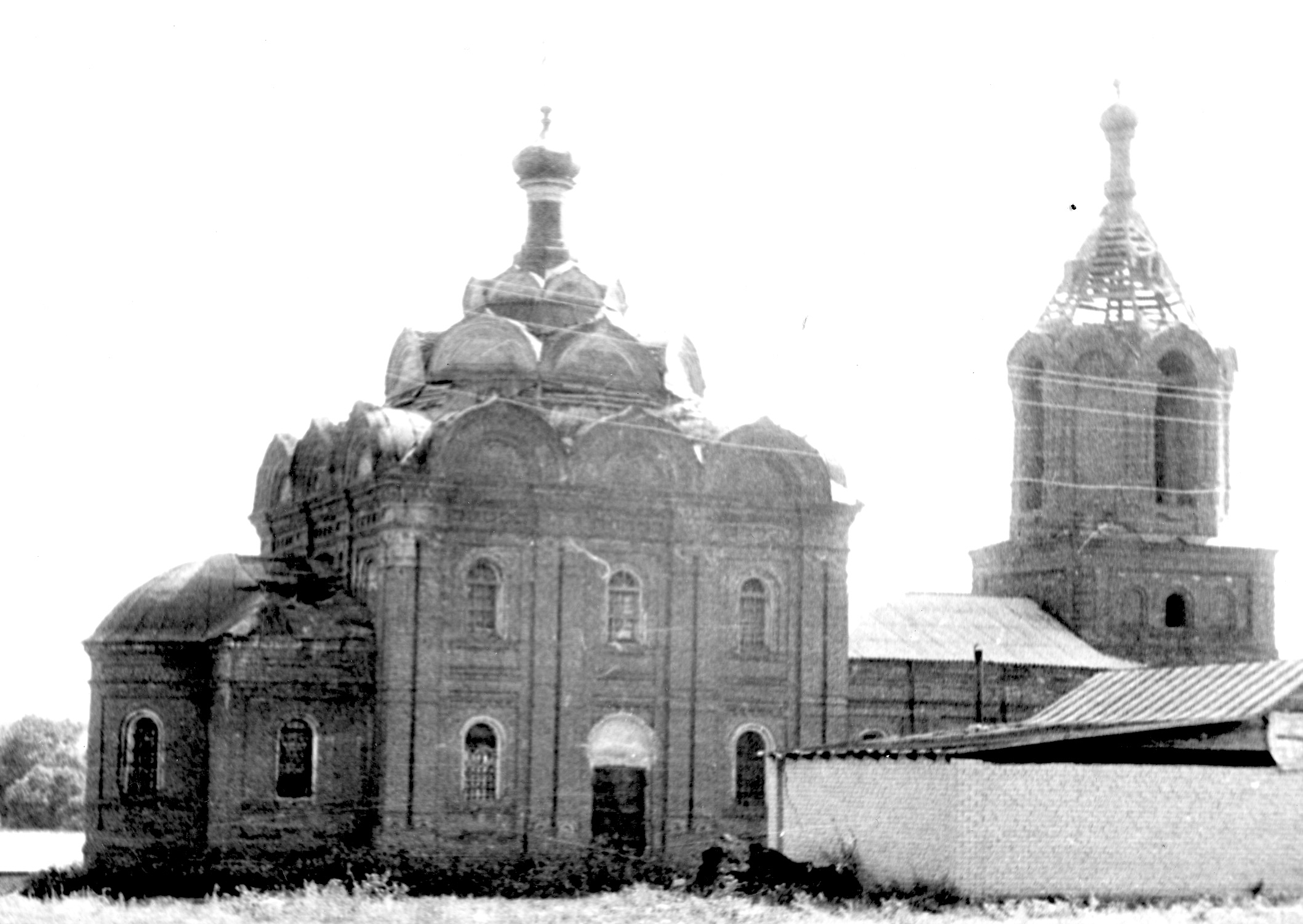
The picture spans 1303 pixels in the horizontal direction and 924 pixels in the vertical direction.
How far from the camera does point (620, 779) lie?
101 ft

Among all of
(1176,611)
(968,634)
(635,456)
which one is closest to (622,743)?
(635,456)

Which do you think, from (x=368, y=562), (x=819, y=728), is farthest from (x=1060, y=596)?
(x=368, y=562)

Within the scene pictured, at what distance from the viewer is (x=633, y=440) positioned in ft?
102

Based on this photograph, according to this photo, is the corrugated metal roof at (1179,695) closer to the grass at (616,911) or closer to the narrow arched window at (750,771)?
A: the grass at (616,911)

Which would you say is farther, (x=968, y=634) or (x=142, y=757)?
(x=968, y=634)

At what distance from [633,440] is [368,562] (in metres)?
4.04

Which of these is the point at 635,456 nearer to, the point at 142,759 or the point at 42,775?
the point at 142,759

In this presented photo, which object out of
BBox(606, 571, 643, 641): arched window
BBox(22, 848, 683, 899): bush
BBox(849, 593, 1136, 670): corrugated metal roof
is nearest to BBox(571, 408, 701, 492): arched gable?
BBox(606, 571, 643, 641): arched window

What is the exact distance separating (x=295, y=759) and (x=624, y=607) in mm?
5018

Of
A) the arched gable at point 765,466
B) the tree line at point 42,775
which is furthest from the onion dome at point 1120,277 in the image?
the tree line at point 42,775

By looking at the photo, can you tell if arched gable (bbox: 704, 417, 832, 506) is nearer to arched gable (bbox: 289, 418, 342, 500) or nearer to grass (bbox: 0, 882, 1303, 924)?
arched gable (bbox: 289, 418, 342, 500)

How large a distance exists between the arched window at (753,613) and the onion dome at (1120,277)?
30.0ft

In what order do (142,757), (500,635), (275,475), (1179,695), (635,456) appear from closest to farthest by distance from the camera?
(1179,695) → (142,757) → (500,635) → (635,456) → (275,475)

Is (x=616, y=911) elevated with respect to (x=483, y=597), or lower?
lower
